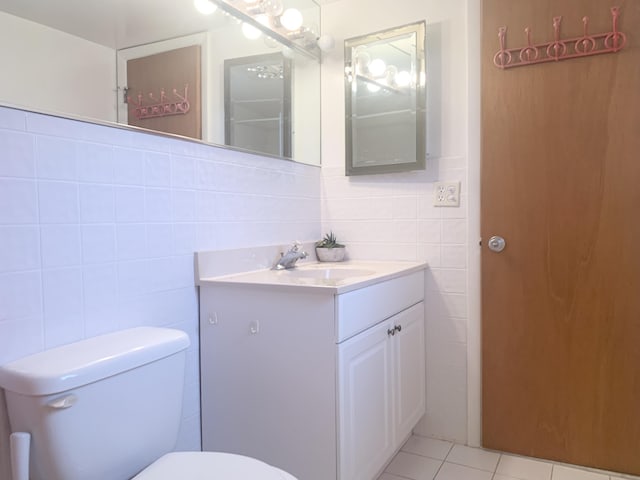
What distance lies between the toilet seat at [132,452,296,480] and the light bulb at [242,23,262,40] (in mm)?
1665

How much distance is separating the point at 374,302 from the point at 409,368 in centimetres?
51

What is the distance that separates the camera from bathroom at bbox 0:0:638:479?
1.18 m

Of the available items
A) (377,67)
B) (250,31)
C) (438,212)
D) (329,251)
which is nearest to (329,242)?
(329,251)

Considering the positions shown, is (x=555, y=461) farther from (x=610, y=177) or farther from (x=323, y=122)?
(x=323, y=122)

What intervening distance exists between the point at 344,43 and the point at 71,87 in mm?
1482

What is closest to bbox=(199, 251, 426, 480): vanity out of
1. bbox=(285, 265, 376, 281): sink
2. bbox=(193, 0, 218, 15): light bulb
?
bbox=(285, 265, 376, 281): sink

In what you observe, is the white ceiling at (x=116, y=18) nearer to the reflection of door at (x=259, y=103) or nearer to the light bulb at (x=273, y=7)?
the reflection of door at (x=259, y=103)

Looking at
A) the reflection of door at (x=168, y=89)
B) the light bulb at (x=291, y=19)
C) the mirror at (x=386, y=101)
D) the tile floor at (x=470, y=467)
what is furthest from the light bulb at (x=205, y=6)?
the tile floor at (x=470, y=467)

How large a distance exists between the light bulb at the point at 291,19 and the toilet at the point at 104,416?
1.59 meters

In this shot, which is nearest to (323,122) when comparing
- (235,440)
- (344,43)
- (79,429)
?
(344,43)

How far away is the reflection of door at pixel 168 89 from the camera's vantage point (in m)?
1.47

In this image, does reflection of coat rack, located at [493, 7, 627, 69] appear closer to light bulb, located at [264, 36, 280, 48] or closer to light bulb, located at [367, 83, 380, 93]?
light bulb, located at [367, 83, 380, 93]

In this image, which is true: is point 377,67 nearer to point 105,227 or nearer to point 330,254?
point 330,254

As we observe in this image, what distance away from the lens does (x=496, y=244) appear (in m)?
2.03
